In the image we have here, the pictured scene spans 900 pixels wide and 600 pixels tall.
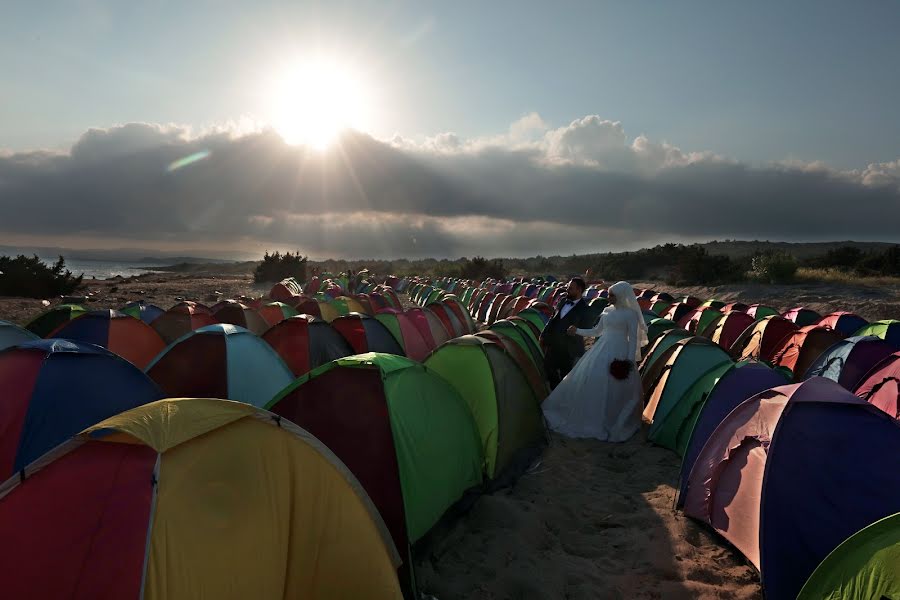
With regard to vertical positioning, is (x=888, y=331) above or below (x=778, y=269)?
below

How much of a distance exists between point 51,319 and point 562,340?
29.9 feet

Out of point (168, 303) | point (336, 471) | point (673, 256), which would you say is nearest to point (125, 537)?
point (336, 471)

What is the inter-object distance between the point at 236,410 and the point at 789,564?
3.95 meters

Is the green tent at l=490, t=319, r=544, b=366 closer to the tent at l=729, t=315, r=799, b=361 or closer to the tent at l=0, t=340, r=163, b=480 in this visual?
the tent at l=729, t=315, r=799, b=361

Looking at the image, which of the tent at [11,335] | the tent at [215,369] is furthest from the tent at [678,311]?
the tent at [11,335]

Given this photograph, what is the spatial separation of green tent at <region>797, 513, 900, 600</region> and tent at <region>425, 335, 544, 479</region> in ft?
10.5

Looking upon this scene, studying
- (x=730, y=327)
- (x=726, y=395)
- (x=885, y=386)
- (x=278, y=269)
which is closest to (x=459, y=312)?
(x=730, y=327)

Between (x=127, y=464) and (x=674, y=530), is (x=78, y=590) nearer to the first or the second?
(x=127, y=464)

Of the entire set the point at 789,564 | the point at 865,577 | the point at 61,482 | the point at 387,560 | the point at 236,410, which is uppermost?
the point at 236,410

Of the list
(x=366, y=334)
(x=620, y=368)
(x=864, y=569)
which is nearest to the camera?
(x=864, y=569)

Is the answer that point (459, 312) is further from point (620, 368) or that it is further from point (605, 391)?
point (620, 368)

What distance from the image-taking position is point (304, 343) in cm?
797

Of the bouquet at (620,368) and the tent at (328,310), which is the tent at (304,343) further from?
the tent at (328,310)

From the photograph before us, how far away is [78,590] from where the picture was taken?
2254 millimetres
